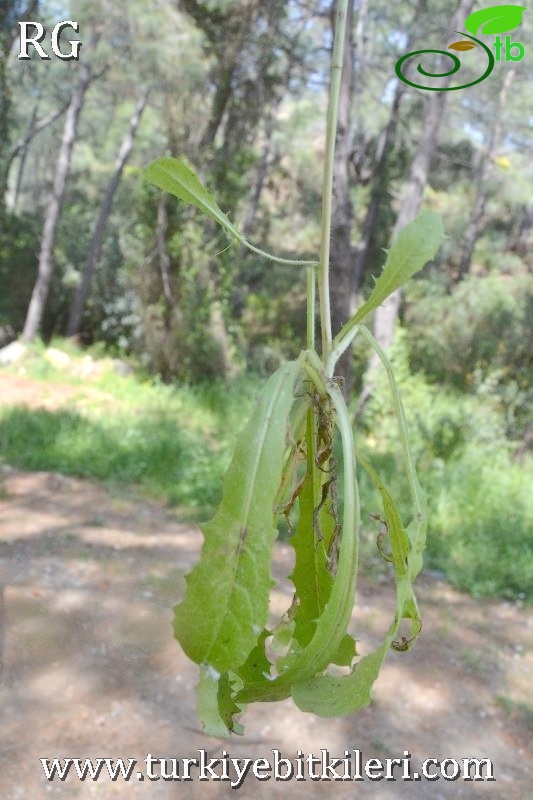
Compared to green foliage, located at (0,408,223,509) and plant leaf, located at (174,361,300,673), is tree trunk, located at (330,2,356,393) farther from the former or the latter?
plant leaf, located at (174,361,300,673)

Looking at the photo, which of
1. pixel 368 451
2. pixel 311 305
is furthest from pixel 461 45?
pixel 368 451

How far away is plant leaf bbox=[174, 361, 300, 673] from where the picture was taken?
2.46 ft

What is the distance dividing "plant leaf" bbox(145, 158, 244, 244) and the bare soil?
1.99m

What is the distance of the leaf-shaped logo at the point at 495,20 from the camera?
1000 mm

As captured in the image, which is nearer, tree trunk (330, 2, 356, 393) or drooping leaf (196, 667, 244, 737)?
drooping leaf (196, 667, 244, 737)

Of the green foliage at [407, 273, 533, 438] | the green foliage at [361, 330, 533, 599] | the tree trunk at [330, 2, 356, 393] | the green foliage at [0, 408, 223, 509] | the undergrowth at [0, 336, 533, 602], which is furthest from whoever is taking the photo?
the green foliage at [407, 273, 533, 438]

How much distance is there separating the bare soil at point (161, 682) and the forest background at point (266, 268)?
80cm

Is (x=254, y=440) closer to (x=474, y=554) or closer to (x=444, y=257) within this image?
(x=474, y=554)

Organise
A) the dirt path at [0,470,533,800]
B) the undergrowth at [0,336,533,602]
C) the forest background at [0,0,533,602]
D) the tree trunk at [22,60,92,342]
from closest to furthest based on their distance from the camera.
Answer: the dirt path at [0,470,533,800]
the undergrowth at [0,336,533,602]
the forest background at [0,0,533,602]
the tree trunk at [22,60,92,342]

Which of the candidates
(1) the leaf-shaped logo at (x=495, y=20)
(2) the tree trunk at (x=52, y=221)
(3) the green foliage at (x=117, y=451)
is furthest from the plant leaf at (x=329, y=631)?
(2) the tree trunk at (x=52, y=221)

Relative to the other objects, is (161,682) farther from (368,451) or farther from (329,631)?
(368,451)

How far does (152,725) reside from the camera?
106 inches

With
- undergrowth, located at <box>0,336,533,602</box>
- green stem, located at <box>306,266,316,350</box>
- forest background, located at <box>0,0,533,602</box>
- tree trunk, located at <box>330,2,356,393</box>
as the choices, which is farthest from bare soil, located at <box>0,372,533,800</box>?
tree trunk, located at <box>330,2,356,393</box>

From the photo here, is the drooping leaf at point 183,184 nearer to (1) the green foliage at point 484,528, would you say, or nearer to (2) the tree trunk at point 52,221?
(1) the green foliage at point 484,528
